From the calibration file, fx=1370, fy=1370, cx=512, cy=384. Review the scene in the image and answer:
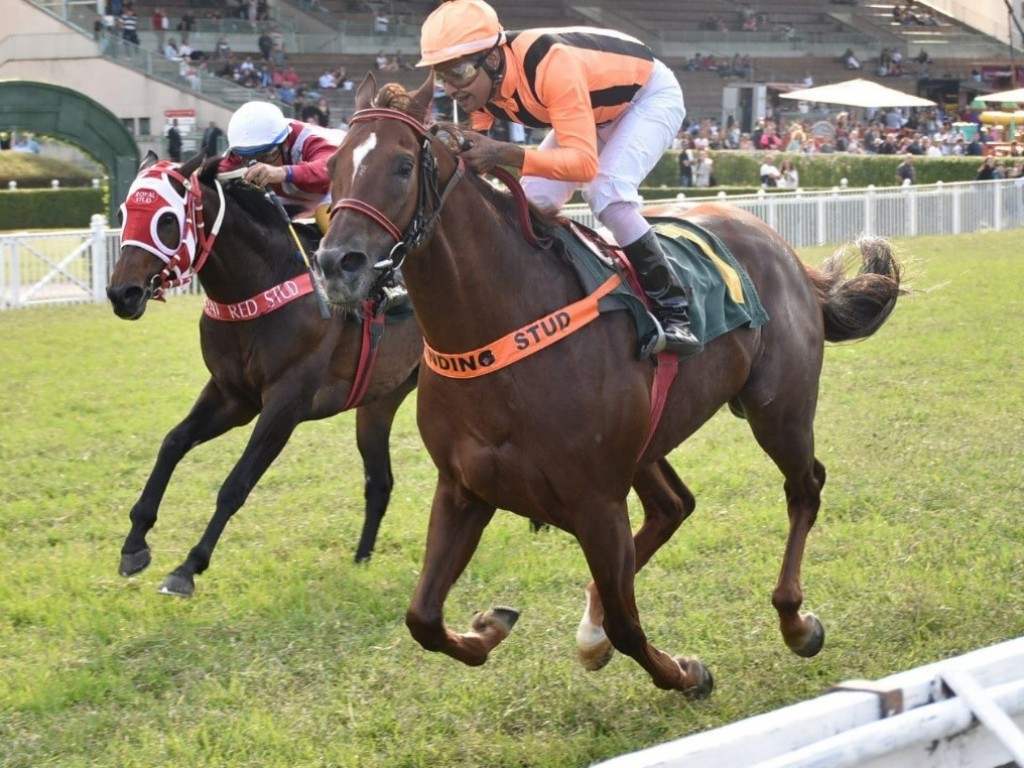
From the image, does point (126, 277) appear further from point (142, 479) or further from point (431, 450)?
point (142, 479)

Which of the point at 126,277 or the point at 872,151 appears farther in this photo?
the point at 872,151

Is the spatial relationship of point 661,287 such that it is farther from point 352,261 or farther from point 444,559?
point 352,261

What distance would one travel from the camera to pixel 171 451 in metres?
6.02

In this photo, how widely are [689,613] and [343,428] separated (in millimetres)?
4724

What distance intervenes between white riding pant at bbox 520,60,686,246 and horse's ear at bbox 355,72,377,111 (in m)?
0.73

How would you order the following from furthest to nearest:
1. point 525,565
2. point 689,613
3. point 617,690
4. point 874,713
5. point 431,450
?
point 525,565 → point 689,613 → point 617,690 → point 431,450 → point 874,713

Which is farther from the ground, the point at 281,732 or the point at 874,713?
the point at 874,713

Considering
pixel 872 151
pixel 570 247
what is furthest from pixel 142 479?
pixel 872 151

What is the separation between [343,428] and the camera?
972 cm

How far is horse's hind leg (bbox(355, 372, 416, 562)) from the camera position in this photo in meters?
6.61

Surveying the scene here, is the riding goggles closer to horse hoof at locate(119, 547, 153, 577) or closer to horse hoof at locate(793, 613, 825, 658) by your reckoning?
horse hoof at locate(793, 613, 825, 658)

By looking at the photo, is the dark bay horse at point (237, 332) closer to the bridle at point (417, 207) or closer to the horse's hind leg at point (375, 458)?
the horse's hind leg at point (375, 458)

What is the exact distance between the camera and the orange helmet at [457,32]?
3.98 metres

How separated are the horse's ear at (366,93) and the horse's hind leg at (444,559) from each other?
1.20 m
